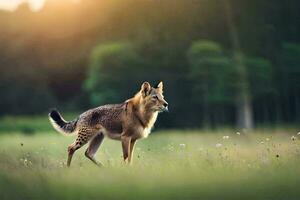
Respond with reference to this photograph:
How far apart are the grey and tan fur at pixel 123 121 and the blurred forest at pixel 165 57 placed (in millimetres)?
22893

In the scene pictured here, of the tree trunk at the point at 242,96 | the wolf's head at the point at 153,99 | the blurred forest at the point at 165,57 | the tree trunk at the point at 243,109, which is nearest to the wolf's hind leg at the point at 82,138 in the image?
the wolf's head at the point at 153,99

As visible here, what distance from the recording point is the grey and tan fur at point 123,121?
50.3 feet

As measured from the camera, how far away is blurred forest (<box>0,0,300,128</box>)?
43656mm

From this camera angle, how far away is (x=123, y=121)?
15.5m

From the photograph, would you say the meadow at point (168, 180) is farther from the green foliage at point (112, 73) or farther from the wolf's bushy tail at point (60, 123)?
the green foliage at point (112, 73)

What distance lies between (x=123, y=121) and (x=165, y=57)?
33.0 meters

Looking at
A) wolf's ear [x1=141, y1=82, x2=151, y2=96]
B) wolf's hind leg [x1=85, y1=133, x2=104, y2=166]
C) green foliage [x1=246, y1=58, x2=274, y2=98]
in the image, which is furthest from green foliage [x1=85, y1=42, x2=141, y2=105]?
wolf's ear [x1=141, y1=82, x2=151, y2=96]

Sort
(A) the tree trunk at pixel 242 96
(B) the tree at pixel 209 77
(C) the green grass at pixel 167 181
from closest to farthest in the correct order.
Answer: (C) the green grass at pixel 167 181, (A) the tree trunk at pixel 242 96, (B) the tree at pixel 209 77

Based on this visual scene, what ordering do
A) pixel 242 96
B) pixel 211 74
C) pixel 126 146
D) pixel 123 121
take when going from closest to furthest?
1. pixel 126 146
2. pixel 123 121
3. pixel 211 74
4. pixel 242 96

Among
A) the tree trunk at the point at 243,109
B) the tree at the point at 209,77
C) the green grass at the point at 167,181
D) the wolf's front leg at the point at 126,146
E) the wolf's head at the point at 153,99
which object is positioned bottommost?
the green grass at the point at 167,181

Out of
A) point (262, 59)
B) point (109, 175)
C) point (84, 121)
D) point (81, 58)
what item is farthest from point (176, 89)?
point (109, 175)

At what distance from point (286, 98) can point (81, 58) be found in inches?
567

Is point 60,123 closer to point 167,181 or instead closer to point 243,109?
point 167,181

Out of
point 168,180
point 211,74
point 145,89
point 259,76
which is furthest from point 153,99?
point 259,76
